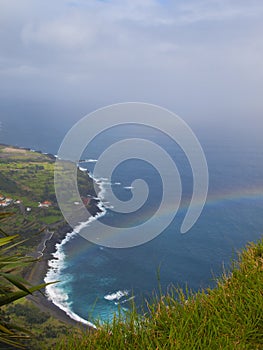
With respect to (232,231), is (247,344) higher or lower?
higher

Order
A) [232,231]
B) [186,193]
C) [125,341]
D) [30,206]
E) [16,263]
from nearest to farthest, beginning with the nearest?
1. [16,263]
2. [125,341]
3. [232,231]
4. [30,206]
5. [186,193]

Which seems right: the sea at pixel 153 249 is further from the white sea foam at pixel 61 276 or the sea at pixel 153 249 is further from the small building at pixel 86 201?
the small building at pixel 86 201

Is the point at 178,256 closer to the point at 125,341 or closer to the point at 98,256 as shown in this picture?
the point at 98,256

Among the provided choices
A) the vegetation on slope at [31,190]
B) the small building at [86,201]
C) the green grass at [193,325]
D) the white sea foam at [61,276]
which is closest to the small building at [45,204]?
the vegetation on slope at [31,190]

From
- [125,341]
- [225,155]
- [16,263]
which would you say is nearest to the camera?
[16,263]

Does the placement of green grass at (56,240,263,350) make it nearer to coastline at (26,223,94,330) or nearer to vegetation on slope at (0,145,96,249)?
coastline at (26,223,94,330)

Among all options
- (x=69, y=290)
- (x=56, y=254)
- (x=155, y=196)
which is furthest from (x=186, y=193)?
(x=69, y=290)

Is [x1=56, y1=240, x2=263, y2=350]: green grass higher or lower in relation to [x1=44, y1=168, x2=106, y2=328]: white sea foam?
higher

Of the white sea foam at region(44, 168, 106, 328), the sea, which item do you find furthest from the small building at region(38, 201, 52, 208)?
the sea

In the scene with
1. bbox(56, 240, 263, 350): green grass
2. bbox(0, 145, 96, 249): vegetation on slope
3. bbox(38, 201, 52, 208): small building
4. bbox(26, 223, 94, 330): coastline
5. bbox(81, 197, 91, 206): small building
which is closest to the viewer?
bbox(56, 240, 263, 350): green grass
